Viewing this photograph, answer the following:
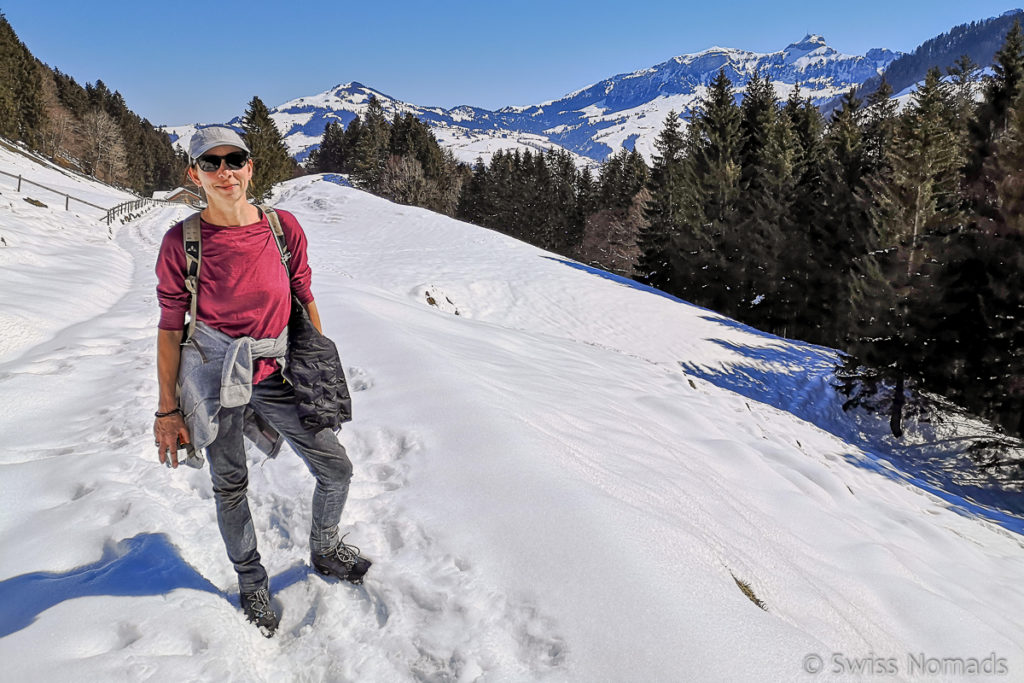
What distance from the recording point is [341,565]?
305 cm

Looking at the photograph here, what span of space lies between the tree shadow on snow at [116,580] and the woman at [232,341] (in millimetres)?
429

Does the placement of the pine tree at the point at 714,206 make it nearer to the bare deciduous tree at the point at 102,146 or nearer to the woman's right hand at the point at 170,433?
the woman's right hand at the point at 170,433

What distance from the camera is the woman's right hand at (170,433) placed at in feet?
7.92

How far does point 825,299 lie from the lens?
86.0 ft

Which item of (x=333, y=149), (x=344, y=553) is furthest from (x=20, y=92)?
(x=344, y=553)

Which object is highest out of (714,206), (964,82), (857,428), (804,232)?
(964,82)

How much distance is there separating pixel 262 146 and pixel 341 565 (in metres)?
49.0

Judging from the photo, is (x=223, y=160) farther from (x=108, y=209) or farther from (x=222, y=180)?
(x=108, y=209)

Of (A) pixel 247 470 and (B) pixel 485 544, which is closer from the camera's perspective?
(A) pixel 247 470

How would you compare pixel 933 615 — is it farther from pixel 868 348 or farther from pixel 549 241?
pixel 549 241

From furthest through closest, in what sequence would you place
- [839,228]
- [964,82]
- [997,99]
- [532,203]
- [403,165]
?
[532,203] → [403,165] → [964,82] → [839,228] → [997,99]

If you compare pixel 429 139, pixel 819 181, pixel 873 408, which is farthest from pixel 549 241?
pixel 873 408

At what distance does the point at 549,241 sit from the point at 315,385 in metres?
64.0

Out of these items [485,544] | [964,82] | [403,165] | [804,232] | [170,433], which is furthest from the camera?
[403,165]
